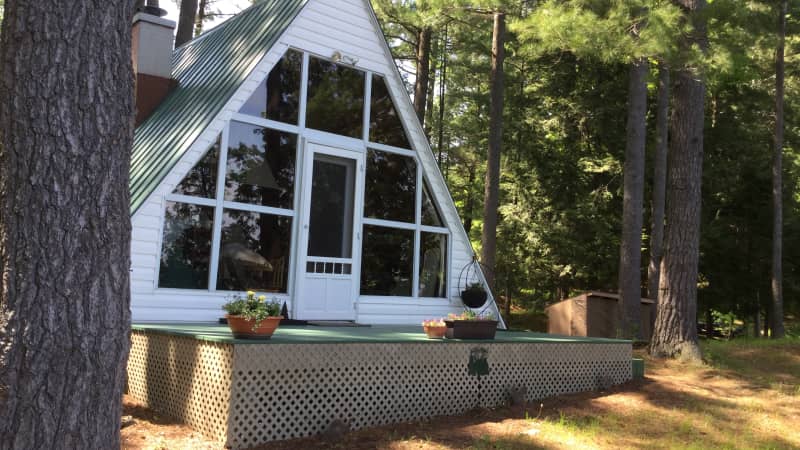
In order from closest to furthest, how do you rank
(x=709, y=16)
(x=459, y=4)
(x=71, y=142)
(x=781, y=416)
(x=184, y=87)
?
1. (x=71, y=142)
2. (x=781, y=416)
3. (x=709, y=16)
4. (x=184, y=87)
5. (x=459, y=4)

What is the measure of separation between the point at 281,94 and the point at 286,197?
1.18m

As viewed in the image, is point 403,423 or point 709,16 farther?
Result: point 709,16

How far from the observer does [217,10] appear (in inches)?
775

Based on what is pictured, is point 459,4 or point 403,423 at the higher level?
point 459,4

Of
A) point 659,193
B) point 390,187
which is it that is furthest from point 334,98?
point 659,193

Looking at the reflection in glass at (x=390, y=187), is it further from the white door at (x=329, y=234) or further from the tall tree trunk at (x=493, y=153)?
the tall tree trunk at (x=493, y=153)

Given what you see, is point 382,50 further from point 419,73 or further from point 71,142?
point 419,73

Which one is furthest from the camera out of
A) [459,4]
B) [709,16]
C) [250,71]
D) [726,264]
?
[726,264]

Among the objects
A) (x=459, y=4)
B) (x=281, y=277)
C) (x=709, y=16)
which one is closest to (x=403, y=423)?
(x=281, y=277)

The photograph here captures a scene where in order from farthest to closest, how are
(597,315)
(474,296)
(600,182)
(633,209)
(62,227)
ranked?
(600,182)
(597,315)
(633,209)
(474,296)
(62,227)

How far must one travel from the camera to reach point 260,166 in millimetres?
7531

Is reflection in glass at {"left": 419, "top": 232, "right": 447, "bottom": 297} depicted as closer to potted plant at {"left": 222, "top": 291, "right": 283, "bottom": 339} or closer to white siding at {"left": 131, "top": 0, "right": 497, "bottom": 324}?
white siding at {"left": 131, "top": 0, "right": 497, "bottom": 324}

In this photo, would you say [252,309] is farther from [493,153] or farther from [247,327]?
[493,153]

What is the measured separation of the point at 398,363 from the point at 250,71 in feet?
12.2
